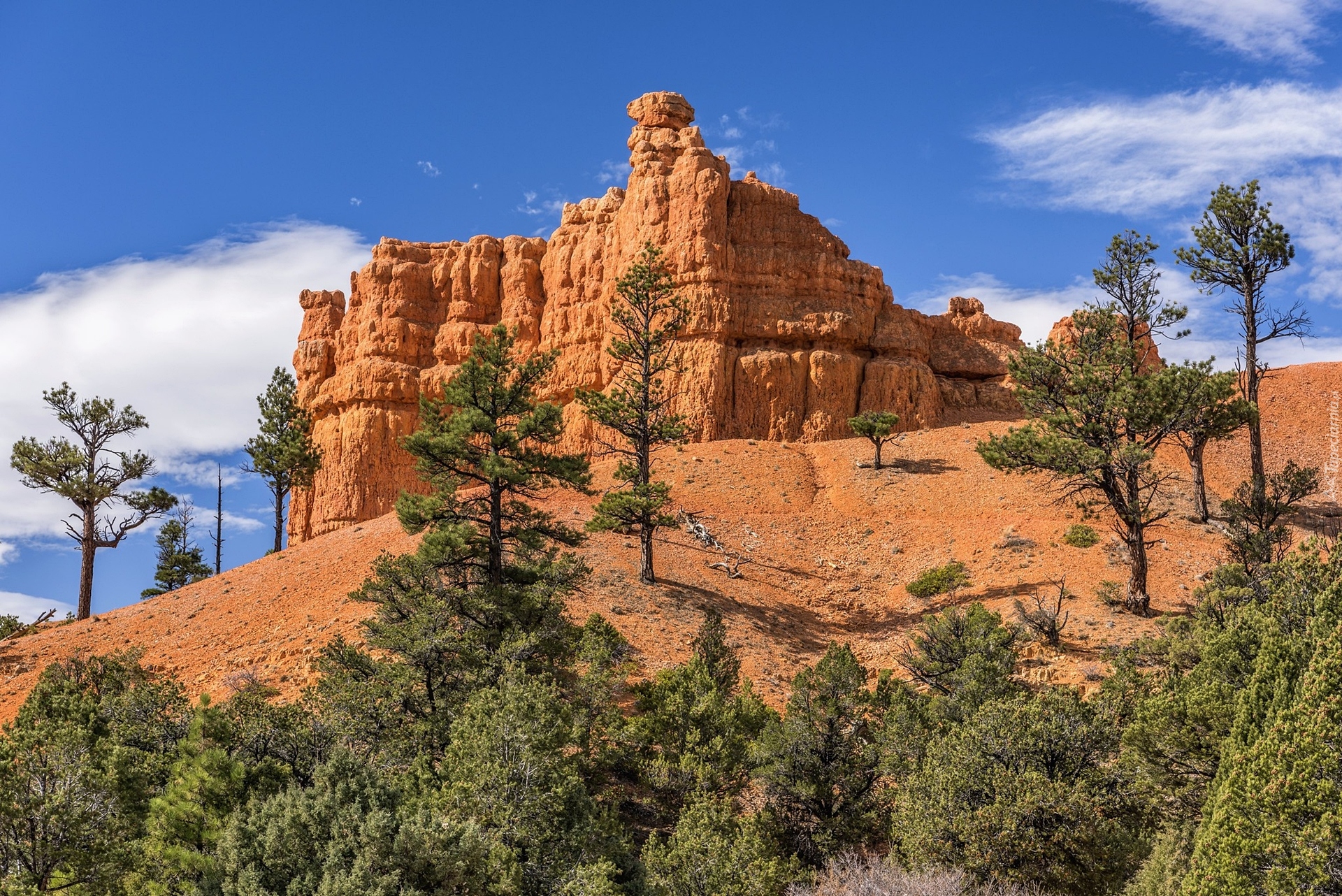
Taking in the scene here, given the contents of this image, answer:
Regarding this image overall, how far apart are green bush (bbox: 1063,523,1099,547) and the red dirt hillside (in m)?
0.38

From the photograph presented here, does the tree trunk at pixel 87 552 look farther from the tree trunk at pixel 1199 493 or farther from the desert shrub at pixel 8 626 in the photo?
the tree trunk at pixel 1199 493

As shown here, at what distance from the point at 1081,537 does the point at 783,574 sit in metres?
11.4

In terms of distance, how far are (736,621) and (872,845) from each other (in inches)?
528

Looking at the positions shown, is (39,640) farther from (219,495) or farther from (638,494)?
(219,495)

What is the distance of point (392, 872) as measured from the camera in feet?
55.7

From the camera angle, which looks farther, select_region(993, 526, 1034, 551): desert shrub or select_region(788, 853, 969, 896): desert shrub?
select_region(993, 526, 1034, 551): desert shrub

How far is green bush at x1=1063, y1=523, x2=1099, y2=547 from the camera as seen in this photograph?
141 ft

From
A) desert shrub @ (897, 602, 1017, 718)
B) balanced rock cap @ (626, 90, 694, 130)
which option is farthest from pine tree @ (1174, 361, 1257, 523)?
balanced rock cap @ (626, 90, 694, 130)

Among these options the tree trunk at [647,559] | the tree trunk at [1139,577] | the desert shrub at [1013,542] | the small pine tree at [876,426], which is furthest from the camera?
the small pine tree at [876,426]

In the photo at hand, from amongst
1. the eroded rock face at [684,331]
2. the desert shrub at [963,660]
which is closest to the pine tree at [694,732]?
the desert shrub at [963,660]

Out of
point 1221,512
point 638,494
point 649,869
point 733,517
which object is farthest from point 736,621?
point 1221,512

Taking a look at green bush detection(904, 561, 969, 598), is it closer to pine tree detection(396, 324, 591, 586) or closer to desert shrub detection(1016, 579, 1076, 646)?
desert shrub detection(1016, 579, 1076, 646)

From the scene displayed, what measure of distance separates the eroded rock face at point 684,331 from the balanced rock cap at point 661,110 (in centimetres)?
10

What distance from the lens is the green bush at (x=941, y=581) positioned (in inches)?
1651
